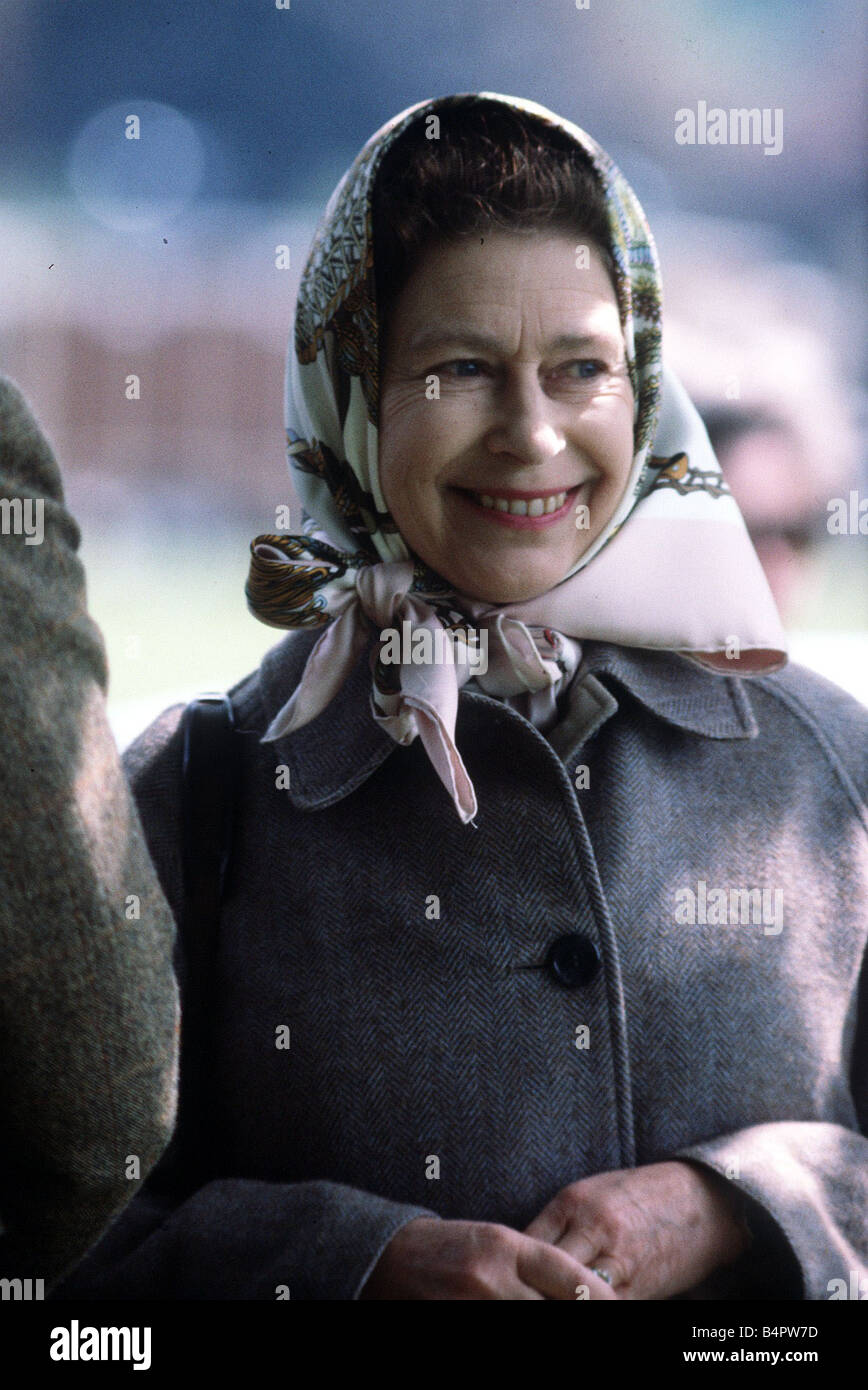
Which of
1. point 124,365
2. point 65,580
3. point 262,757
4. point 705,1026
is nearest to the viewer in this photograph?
point 65,580

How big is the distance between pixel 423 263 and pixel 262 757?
0.65m

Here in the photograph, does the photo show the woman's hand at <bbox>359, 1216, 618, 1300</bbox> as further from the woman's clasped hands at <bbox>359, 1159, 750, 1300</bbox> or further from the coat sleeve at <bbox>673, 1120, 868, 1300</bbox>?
the coat sleeve at <bbox>673, 1120, 868, 1300</bbox>

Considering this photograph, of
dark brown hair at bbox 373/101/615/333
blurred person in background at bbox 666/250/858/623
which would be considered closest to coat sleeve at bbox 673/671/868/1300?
dark brown hair at bbox 373/101/615/333

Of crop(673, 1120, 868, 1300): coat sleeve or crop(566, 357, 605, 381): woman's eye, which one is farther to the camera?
crop(566, 357, 605, 381): woman's eye

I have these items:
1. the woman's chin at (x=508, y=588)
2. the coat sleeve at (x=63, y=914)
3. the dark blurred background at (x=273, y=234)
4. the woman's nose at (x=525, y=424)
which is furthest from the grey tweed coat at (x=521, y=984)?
the dark blurred background at (x=273, y=234)

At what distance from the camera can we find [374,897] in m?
1.56

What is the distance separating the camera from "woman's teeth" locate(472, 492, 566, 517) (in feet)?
5.27

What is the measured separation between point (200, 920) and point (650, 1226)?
2.07 ft

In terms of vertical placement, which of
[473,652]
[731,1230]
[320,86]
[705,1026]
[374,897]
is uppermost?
[320,86]

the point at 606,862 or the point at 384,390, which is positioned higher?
the point at 384,390

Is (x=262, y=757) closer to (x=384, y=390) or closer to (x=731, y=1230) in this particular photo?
(x=384, y=390)

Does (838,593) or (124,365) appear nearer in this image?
(838,593)

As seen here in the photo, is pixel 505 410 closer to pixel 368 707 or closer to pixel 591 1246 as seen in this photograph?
pixel 368 707
